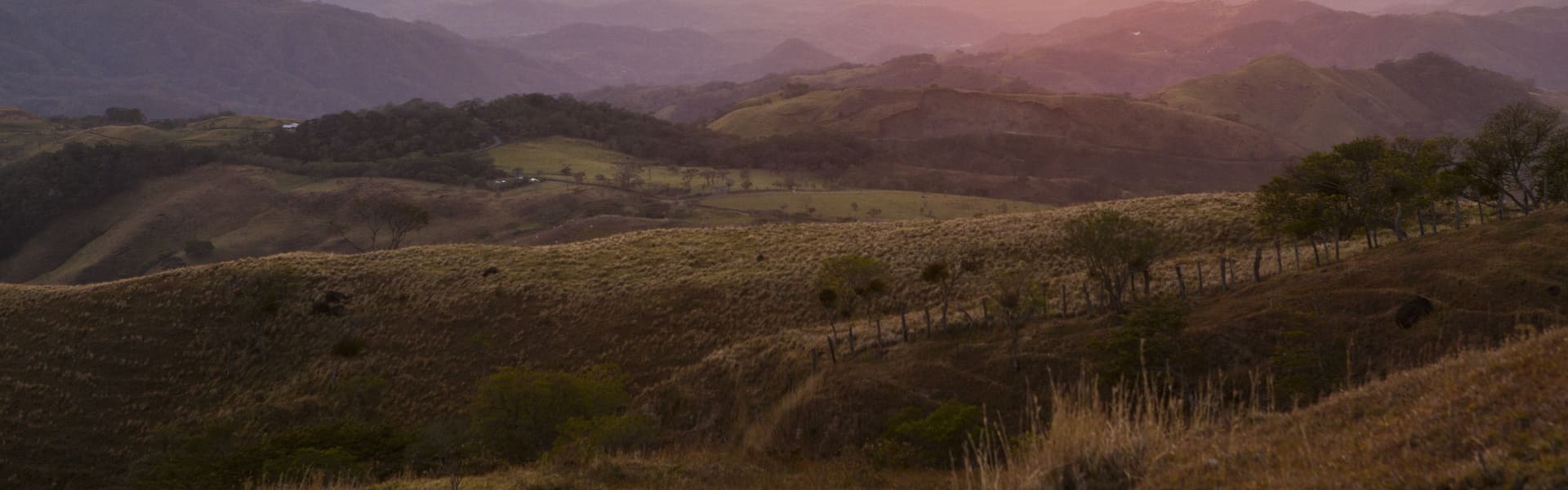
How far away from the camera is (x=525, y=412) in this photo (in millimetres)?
31703

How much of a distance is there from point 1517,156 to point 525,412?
143ft

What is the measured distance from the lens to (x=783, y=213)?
133 meters

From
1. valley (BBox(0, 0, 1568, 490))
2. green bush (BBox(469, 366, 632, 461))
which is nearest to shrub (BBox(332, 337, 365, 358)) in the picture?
valley (BBox(0, 0, 1568, 490))

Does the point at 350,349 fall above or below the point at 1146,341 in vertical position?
below

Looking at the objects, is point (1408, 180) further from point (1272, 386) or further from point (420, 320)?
point (420, 320)

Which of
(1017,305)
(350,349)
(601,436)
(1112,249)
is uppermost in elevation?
(1112,249)

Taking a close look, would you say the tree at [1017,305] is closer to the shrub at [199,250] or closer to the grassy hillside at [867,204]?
the grassy hillside at [867,204]

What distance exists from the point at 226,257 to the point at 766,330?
12618cm

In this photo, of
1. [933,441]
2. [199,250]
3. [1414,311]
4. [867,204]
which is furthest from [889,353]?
[199,250]

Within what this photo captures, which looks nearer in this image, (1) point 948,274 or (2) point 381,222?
(1) point 948,274

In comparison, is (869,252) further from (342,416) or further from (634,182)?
(634,182)

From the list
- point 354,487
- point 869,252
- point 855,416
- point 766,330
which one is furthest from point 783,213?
point 354,487

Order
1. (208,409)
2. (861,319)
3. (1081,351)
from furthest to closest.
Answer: (208,409) → (861,319) → (1081,351)

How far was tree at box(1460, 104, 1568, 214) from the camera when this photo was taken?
35281 mm
